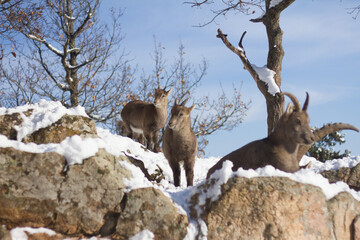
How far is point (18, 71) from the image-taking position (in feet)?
57.6

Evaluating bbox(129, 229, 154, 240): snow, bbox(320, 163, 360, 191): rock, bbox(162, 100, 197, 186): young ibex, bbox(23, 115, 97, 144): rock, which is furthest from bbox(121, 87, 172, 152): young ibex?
bbox(129, 229, 154, 240): snow

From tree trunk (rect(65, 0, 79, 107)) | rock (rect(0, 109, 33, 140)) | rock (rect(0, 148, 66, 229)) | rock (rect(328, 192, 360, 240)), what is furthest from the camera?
tree trunk (rect(65, 0, 79, 107))

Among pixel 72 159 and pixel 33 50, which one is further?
pixel 33 50

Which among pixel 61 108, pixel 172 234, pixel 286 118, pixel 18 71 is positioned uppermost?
pixel 18 71

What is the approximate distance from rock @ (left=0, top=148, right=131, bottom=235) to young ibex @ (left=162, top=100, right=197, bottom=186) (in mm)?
2905

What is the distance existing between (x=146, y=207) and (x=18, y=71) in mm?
14961

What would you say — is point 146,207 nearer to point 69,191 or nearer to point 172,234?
point 172,234

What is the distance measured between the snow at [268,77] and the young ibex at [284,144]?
676 centimetres

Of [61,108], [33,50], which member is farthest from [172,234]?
[33,50]

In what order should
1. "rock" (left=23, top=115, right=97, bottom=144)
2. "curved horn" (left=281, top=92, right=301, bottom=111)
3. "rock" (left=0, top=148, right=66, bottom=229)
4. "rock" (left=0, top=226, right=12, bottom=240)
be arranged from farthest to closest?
"rock" (left=23, top=115, right=97, bottom=144)
"curved horn" (left=281, top=92, right=301, bottom=111)
"rock" (left=0, top=148, right=66, bottom=229)
"rock" (left=0, top=226, right=12, bottom=240)

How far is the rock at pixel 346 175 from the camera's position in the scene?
25.4ft

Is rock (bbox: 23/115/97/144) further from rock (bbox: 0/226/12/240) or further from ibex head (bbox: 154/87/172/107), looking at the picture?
ibex head (bbox: 154/87/172/107)

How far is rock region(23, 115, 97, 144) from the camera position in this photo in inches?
248

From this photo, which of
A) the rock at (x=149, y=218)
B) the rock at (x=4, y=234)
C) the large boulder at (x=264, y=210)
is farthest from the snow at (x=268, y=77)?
the rock at (x=4, y=234)
